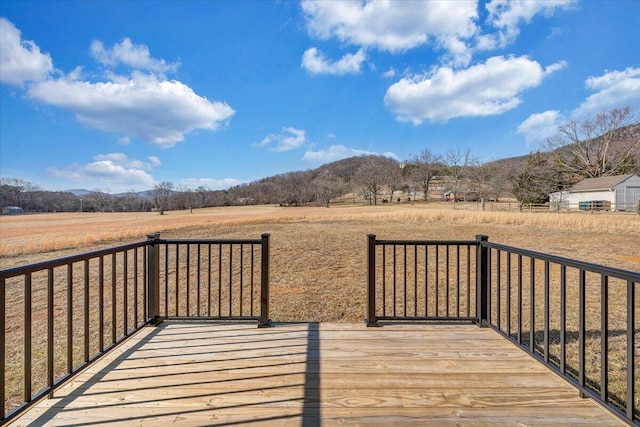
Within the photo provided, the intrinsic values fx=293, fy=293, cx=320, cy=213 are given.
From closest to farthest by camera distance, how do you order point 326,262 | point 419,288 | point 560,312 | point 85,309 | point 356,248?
1. point 85,309
2. point 560,312
3. point 419,288
4. point 326,262
5. point 356,248

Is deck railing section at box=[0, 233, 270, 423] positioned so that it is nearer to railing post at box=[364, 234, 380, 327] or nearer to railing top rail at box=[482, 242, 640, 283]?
railing post at box=[364, 234, 380, 327]

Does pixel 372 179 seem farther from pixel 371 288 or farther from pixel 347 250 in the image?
pixel 371 288

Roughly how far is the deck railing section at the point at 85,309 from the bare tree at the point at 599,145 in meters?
37.5

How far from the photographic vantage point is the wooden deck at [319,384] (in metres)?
1.65

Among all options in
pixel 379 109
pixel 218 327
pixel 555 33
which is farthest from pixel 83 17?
pixel 379 109

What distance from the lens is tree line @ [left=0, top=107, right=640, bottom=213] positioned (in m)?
30.0

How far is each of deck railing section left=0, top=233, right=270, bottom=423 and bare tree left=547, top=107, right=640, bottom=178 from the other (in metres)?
37.5

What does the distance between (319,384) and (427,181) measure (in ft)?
182

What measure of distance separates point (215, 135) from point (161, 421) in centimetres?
2377

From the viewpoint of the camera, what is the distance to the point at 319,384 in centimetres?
197

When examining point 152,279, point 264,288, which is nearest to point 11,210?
point 152,279

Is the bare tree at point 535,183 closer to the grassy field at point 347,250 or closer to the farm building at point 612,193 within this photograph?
the farm building at point 612,193

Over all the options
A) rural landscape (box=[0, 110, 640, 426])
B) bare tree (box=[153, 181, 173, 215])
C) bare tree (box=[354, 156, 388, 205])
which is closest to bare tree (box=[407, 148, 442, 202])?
bare tree (box=[354, 156, 388, 205])

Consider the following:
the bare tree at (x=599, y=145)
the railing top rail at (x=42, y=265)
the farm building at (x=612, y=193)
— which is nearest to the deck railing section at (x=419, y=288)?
the railing top rail at (x=42, y=265)
